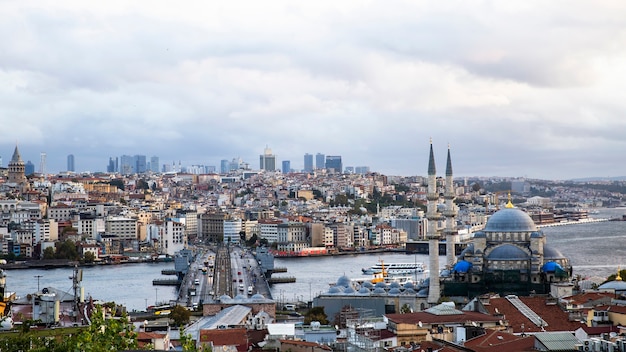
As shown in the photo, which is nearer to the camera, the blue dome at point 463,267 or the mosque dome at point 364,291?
the mosque dome at point 364,291

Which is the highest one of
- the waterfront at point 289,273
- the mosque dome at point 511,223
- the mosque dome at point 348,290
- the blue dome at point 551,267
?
the mosque dome at point 511,223

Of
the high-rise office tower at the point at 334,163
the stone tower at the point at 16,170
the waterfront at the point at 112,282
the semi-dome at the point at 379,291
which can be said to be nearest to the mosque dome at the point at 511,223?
the semi-dome at the point at 379,291

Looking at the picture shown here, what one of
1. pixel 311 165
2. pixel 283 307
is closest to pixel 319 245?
pixel 283 307

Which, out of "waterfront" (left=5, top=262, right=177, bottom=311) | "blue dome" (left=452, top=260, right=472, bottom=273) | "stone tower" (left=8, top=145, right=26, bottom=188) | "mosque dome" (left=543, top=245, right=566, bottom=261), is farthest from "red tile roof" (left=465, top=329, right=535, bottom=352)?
"stone tower" (left=8, top=145, right=26, bottom=188)

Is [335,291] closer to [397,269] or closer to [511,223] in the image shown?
[511,223]

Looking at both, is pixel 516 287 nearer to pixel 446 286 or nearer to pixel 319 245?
pixel 446 286

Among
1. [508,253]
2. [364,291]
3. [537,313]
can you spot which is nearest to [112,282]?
[364,291]

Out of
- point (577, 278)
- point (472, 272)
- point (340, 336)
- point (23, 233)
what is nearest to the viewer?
point (340, 336)

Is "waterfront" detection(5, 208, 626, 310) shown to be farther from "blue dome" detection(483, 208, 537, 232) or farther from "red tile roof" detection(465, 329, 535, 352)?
"red tile roof" detection(465, 329, 535, 352)

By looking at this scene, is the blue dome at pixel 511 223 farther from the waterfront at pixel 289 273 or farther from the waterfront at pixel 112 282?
the waterfront at pixel 112 282
